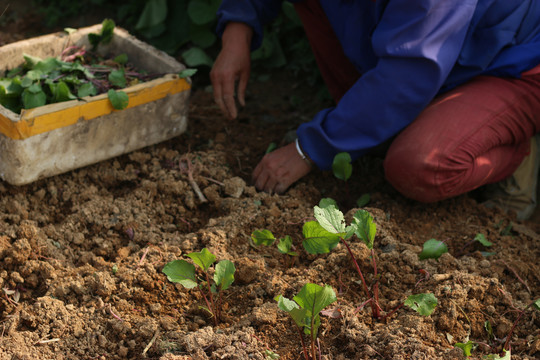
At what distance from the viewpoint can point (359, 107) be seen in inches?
84.5

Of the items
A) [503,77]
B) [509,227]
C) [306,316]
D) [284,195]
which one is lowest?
[509,227]

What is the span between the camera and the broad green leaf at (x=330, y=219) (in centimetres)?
162

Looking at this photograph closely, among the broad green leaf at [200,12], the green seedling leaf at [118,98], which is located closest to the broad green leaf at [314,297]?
the green seedling leaf at [118,98]

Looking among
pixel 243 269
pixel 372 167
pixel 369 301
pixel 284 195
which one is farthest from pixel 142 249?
pixel 372 167

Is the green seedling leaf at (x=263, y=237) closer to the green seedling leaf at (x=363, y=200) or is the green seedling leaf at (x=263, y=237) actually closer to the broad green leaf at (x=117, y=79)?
the green seedling leaf at (x=363, y=200)

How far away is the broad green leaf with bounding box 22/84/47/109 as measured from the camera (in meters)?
2.16

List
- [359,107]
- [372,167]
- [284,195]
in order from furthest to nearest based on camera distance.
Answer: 1. [372,167]
2. [284,195]
3. [359,107]

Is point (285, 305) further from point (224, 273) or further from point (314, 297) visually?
point (224, 273)

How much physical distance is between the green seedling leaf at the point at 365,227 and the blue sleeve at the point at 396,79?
0.56 metres

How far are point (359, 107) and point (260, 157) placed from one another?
22.9 inches

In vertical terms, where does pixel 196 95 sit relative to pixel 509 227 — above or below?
above

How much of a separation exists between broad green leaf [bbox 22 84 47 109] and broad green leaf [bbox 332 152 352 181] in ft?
3.50

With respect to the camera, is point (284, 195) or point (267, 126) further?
point (267, 126)

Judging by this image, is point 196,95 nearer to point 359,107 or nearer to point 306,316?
point 359,107
